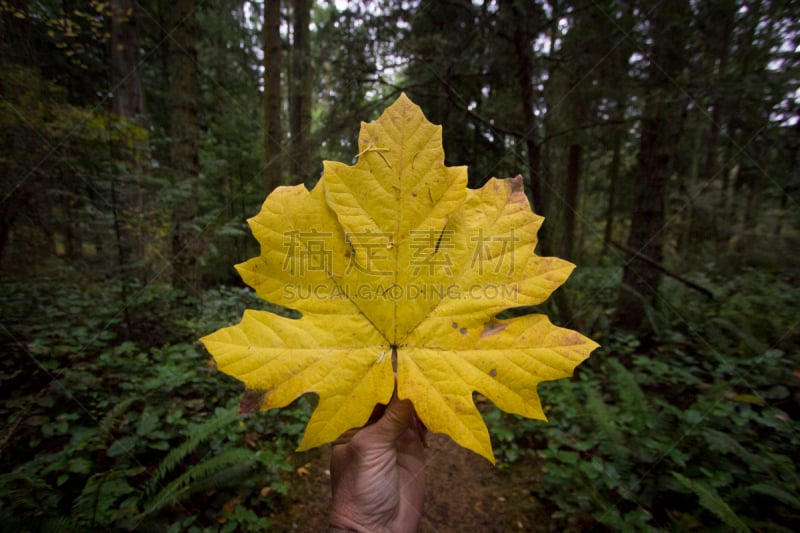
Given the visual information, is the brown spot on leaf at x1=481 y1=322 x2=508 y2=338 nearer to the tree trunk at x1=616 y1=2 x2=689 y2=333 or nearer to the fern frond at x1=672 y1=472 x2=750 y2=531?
the fern frond at x1=672 y1=472 x2=750 y2=531

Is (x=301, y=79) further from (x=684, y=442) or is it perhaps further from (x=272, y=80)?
(x=684, y=442)

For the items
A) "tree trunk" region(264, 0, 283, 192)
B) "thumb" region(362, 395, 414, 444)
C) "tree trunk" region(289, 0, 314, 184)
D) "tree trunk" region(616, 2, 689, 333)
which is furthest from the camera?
"tree trunk" region(289, 0, 314, 184)

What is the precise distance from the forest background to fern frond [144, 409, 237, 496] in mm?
21

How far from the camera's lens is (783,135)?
163 inches

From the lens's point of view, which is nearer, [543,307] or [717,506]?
[717,506]

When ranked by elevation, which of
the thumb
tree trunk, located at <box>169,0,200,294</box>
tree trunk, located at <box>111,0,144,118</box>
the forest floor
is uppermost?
tree trunk, located at <box>111,0,144,118</box>

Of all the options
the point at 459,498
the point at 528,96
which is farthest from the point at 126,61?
the point at 459,498

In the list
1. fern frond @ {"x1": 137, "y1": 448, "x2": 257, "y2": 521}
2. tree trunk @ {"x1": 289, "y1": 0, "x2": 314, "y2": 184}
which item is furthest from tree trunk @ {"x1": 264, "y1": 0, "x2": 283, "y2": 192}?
fern frond @ {"x1": 137, "y1": 448, "x2": 257, "y2": 521}

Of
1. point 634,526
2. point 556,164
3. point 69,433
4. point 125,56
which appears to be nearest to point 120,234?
point 69,433

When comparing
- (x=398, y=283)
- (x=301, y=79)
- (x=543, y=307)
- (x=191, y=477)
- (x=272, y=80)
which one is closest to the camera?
(x=398, y=283)

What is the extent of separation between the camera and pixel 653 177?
4945 mm

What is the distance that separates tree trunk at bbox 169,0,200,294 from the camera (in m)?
5.14

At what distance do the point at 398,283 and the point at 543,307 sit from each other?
4.31 metres

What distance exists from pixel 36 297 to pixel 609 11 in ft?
25.4
